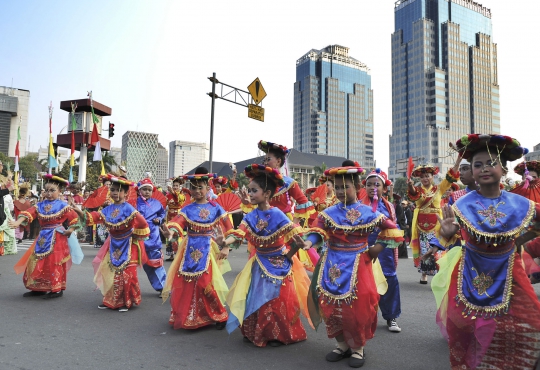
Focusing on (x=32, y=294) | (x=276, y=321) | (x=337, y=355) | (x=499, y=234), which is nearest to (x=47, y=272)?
(x=32, y=294)

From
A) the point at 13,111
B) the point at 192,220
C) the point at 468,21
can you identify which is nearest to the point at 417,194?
the point at 192,220

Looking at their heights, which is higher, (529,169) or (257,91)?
(257,91)

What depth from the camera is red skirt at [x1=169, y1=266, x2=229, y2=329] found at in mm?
5216

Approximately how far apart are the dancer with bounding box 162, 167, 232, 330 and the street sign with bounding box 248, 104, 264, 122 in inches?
415

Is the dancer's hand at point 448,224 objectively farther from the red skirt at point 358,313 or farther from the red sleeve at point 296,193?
the red sleeve at point 296,193

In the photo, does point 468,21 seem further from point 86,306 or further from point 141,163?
point 86,306

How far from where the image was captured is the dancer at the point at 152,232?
735 centimetres

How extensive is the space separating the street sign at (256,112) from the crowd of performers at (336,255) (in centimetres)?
778

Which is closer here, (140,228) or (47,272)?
(140,228)

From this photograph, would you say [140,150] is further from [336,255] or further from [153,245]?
[336,255]

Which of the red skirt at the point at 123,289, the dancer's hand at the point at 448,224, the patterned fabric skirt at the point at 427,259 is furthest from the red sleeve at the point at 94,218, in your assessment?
the patterned fabric skirt at the point at 427,259

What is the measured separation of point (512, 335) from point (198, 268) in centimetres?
355

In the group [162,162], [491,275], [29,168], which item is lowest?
[491,275]

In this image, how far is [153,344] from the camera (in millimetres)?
4645
